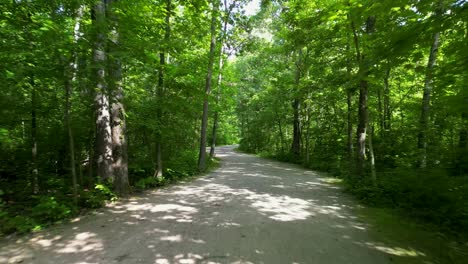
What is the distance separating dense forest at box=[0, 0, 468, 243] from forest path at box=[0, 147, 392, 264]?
2.78 feet

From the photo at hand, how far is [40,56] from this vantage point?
4320mm

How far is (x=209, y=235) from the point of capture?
4.15m

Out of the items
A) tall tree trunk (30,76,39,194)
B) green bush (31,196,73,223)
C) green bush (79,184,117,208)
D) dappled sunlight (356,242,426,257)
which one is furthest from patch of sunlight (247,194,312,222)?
tall tree trunk (30,76,39,194)

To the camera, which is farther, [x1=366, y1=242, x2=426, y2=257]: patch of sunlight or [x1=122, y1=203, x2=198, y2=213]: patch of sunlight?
[x1=122, y1=203, x2=198, y2=213]: patch of sunlight

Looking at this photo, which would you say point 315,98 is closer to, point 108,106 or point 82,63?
point 108,106

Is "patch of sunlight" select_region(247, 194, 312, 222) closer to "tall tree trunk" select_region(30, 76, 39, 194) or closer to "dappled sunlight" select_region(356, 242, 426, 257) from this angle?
"dappled sunlight" select_region(356, 242, 426, 257)

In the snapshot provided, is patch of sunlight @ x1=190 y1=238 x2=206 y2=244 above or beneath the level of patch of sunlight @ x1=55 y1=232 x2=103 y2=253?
above

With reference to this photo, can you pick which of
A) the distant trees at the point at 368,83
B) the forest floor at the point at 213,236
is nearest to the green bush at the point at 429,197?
the distant trees at the point at 368,83

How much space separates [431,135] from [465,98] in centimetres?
361

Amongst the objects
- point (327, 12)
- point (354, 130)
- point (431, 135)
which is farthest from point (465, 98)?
point (354, 130)

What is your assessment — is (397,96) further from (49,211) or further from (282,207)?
(49,211)

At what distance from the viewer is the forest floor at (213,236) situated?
3422mm

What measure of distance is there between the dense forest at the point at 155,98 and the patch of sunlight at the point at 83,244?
102 cm

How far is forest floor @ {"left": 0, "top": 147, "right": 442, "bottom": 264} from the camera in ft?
11.2
